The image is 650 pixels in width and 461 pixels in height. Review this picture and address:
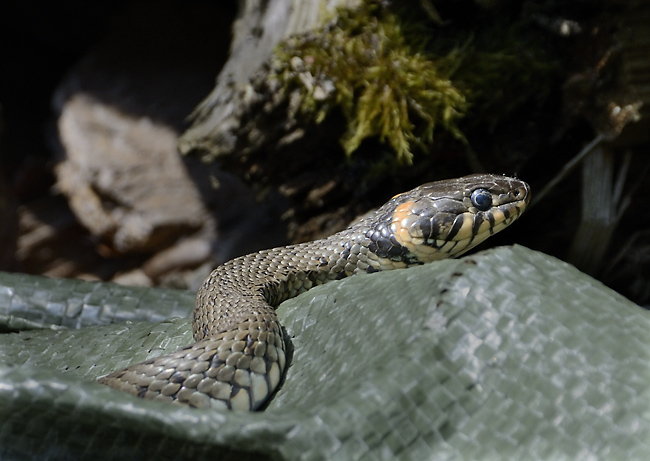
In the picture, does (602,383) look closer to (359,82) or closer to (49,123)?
(359,82)

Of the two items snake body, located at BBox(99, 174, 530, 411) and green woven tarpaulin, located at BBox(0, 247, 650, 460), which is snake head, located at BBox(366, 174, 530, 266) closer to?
snake body, located at BBox(99, 174, 530, 411)

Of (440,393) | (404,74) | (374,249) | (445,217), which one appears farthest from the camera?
Answer: (404,74)

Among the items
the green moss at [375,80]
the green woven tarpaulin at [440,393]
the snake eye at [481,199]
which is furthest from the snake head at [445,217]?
the green moss at [375,80]

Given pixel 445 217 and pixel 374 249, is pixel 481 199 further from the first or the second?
pixel 374 249

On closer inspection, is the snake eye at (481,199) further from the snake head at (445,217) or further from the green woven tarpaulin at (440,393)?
the green woven tarpaulin at (440,393)

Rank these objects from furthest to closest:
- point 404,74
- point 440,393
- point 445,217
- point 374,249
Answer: point 404,74
point 374,249
point 445,217
point 440,393

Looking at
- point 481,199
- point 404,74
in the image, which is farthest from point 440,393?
point 404,74

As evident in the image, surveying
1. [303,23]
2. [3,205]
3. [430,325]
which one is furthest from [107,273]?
[430,325]
